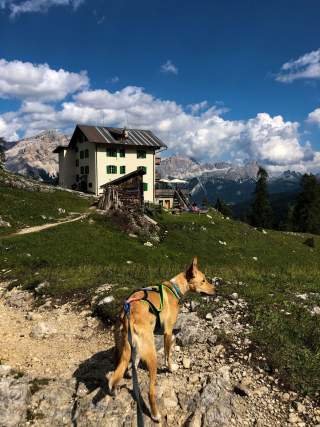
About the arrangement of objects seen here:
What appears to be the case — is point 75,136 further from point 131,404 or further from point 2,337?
point 131,404

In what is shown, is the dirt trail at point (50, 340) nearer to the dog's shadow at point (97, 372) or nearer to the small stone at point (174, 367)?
the dog's shadow at point (97, 372)

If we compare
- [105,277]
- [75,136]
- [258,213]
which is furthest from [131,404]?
[258,213]

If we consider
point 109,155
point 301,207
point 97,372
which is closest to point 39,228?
point 97,372

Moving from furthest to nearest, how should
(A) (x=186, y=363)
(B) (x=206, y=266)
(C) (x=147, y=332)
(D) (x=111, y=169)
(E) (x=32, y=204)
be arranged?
(D) (x=111, y=169)
(E) (x=32, y=204)
(B) (x=206, y=266)
(A) (x=186, y=363)
(C) (x=147, y=332)

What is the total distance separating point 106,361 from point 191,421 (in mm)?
2782

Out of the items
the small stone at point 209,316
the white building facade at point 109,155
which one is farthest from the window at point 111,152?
the small stone at point 209,316

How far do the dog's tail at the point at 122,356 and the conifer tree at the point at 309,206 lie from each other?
86.1m

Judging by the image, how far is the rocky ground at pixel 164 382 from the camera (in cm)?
661

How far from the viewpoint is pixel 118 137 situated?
61375mm

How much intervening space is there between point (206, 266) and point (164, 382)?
868 inches

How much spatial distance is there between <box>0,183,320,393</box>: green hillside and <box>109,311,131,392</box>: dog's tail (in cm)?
366

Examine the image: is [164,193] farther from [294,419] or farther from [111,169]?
[294,419]

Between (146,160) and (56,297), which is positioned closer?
(56,297)

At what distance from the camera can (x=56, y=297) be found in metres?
13.1
